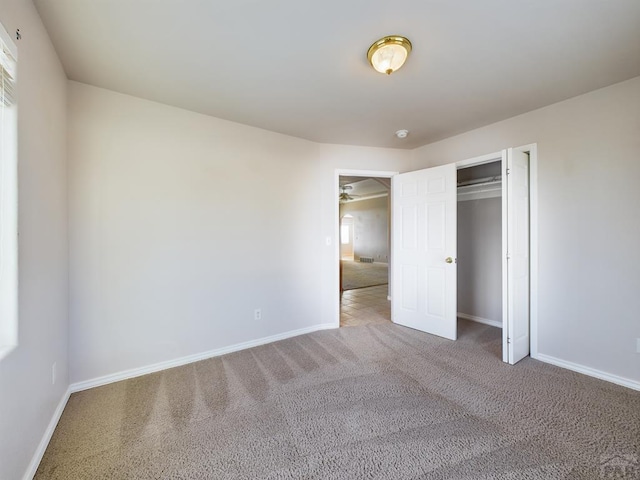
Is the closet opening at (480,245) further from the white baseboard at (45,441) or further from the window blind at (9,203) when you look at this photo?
the window blind at (9,203)

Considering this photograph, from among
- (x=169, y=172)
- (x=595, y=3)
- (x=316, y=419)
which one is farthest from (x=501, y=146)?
(x=169, y=172)

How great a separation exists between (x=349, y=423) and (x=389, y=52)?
2438 mm

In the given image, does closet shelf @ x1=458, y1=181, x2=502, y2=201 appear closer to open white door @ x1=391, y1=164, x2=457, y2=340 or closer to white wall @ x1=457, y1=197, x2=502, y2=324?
white wall @ x1=457, y1=197, x2=502, y2=324

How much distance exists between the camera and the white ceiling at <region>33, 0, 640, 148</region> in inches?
59.6

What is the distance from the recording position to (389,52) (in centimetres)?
176

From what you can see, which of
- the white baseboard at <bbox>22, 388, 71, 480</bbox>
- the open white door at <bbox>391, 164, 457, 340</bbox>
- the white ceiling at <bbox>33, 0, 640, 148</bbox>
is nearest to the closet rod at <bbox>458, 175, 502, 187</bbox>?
the open white door at <bbox>391, 164, 457, 340</bbox>

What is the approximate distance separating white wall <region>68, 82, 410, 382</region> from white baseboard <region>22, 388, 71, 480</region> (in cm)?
26

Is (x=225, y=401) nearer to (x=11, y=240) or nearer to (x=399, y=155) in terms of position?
(x=11, y=240)

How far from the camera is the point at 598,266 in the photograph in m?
2.36

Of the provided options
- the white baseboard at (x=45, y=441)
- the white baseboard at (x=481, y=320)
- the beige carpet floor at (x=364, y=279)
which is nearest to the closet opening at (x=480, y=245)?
the white baseboard at (x=481, y=320)

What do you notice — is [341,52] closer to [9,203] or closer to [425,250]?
[9,203]

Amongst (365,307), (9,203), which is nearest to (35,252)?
(9,203)

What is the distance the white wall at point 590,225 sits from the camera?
2213 millimetres

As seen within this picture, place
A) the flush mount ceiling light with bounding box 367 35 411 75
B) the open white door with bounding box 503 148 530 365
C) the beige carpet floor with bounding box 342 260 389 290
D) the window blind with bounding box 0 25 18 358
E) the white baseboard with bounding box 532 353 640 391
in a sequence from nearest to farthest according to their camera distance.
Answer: the window blind with bounding box 0 25 18 358 → the flush mount ceiling light with bounding box 367 35 411 75 → the white baseboard with bounding box 532 353 640 391 → the open white door with bounding box 503 148 530 365 → the beige carpet floor with bounding box 342 260 389 290
